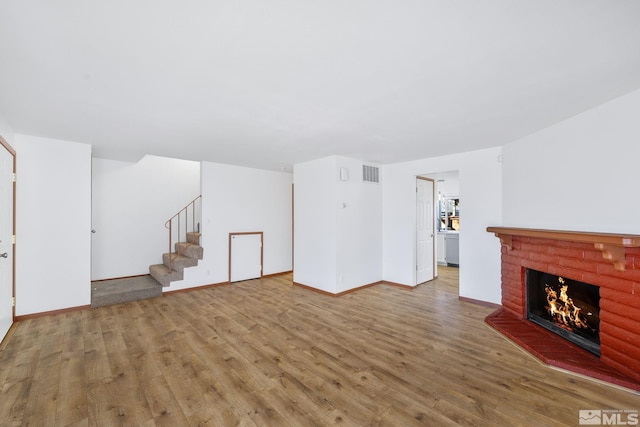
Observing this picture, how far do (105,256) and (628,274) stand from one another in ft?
25.2

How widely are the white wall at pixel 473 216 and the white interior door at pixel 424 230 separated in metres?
0.25

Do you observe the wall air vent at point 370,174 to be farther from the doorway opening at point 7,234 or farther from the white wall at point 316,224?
the doorway opening at point 7,234

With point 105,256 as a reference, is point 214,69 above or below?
above

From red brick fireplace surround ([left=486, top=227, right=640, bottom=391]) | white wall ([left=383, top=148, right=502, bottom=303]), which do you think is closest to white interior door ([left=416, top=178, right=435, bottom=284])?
white wall ([left=383, top=148, right=502, bottom=303])

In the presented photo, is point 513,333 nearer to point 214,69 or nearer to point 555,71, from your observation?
point 555,71

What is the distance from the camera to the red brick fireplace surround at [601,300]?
2.33 metres

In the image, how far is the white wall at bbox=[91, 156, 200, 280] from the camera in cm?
536

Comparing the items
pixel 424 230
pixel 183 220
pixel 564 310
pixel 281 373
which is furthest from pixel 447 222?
pixel 183 220

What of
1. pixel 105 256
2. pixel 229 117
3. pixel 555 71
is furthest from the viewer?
pixel 105 256

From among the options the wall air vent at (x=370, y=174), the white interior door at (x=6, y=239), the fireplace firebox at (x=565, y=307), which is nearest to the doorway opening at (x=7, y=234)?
the white interior door at (x=6, y=239)

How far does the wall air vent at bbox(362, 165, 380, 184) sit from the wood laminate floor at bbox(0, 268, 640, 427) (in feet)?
8.57

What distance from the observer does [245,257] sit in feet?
20.0

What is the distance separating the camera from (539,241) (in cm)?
338

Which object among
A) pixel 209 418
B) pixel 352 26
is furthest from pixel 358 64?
pixel 209 418
